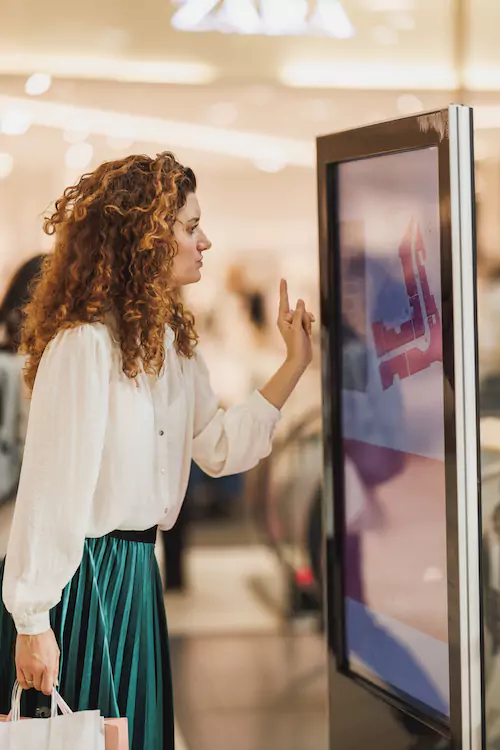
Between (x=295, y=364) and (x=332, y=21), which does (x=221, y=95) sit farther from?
(x=295, y=364)

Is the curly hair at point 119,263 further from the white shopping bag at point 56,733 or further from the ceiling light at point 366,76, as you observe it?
the ceiling light at point 366,76

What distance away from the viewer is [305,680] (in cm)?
301

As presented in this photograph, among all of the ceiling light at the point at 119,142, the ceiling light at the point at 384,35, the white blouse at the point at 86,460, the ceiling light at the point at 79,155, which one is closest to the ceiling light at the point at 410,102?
the ceiling light at the point at 384,35

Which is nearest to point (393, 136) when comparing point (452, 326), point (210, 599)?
point (452, 326)

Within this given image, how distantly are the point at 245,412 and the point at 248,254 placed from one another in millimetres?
890

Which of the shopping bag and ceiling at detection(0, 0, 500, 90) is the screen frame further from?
ceiling at detection(0, 0, 500, 90)

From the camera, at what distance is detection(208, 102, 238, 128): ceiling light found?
2799 millimetres

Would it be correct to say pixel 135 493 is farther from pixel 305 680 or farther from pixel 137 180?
pixel 305 680

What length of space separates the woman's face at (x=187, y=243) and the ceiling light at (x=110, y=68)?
3.05 ft

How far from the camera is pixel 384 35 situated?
280 cm

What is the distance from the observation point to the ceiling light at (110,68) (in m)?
2.65

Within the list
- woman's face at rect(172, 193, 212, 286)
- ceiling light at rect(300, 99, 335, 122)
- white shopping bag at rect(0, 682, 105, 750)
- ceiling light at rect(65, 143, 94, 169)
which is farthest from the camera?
ceiling light at rect(300, 99, 335, 122)

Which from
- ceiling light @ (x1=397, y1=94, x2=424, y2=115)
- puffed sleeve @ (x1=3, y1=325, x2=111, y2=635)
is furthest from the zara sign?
puffed sleeve @ (x1=3, y1=325, x2=111, y2=635)

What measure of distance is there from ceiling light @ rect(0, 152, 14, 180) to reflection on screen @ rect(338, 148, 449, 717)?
115 centimetres
